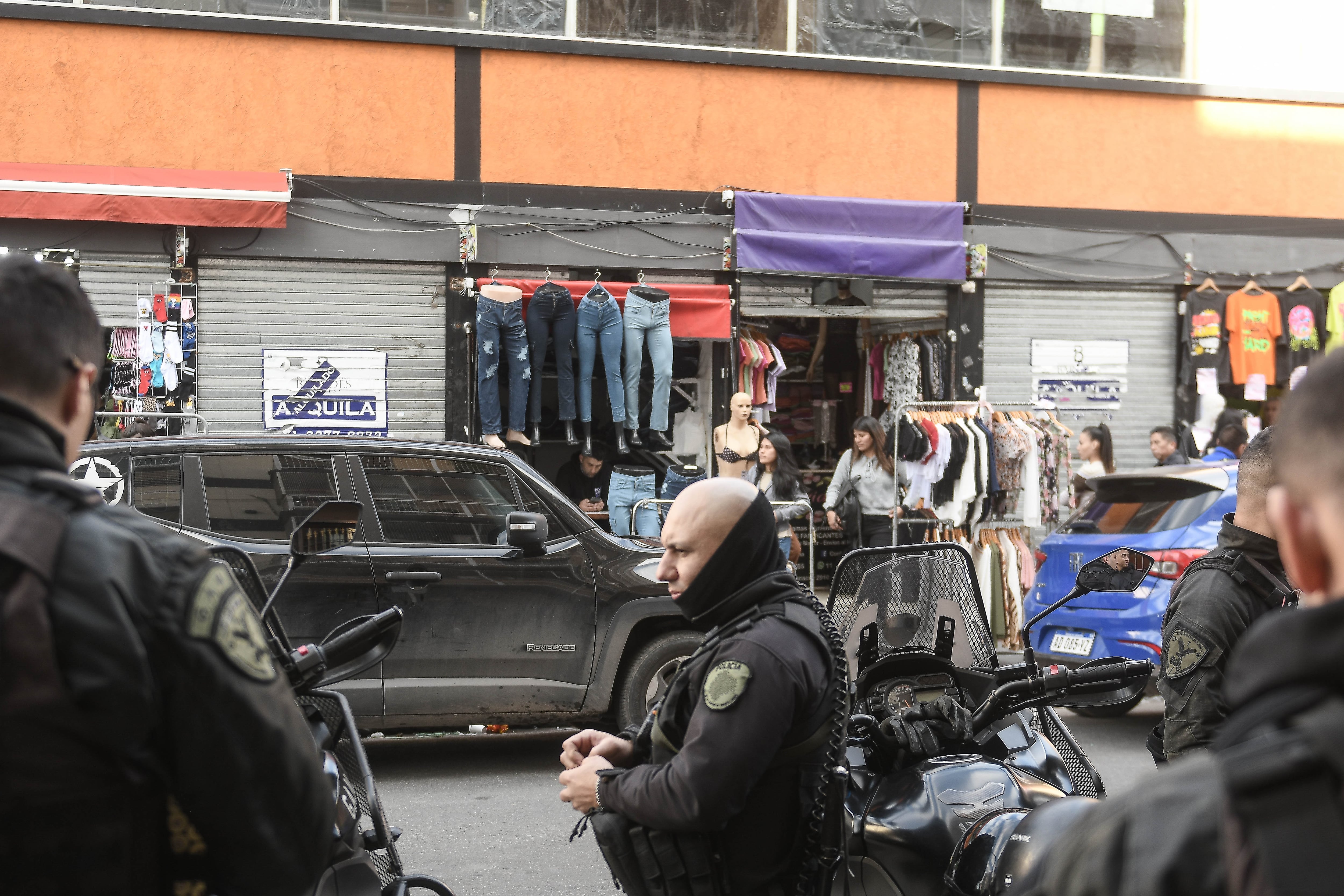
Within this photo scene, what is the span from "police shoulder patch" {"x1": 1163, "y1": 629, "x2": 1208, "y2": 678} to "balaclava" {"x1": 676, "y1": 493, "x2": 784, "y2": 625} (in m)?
1.12

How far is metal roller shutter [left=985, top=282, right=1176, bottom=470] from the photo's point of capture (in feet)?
43.4

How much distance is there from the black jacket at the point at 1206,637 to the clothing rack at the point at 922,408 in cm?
766

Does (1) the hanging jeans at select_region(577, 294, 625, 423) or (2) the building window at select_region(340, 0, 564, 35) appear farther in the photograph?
(2) the building window at select_region(340, 0, 564, 35)

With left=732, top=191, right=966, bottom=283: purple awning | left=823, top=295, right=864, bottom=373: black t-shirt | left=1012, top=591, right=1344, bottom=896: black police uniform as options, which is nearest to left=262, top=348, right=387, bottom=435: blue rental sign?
left=732, top=191, right=966, bottom=283: purple awning

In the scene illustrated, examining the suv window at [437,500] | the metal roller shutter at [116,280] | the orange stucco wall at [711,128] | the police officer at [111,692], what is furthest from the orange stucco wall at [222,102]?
the police officer at [111,692]

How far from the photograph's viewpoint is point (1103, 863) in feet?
4.17

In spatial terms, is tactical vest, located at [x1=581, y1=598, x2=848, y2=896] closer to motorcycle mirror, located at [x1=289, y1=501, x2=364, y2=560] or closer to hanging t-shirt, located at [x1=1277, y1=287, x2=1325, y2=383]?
motorcycle mirror, located at [x1=289, y1=501, x2=364, y2=560]

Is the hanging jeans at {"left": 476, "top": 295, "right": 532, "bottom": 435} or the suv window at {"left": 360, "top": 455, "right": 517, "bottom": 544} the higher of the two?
the hanging jeans at {"left": 476, "top": 295, "right": 532, "bottom": 435}

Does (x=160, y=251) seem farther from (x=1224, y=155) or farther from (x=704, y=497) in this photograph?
(x=1224, y=155)

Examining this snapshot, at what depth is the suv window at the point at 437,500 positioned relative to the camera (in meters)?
6.84

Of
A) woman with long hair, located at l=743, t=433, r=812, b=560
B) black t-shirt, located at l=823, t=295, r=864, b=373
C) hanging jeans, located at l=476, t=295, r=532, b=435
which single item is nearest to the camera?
woman with long hair, located at l=743, t=433, r=812, b=560

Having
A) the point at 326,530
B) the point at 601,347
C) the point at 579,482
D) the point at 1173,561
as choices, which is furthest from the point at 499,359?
the point at 326,530

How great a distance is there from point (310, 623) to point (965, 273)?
8.55m

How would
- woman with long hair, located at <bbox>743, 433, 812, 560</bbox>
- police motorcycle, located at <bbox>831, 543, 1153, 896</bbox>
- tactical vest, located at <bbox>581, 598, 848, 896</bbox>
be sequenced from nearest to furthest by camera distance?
tactical vest, located at <bbox>581, 598, 848, 896</bbox>
police motorcycle, located at <bbox>831, 543, 1153, 896</bbox>
woman with long hair, located at <bbox>743, 433, 812, 560</bbox>
